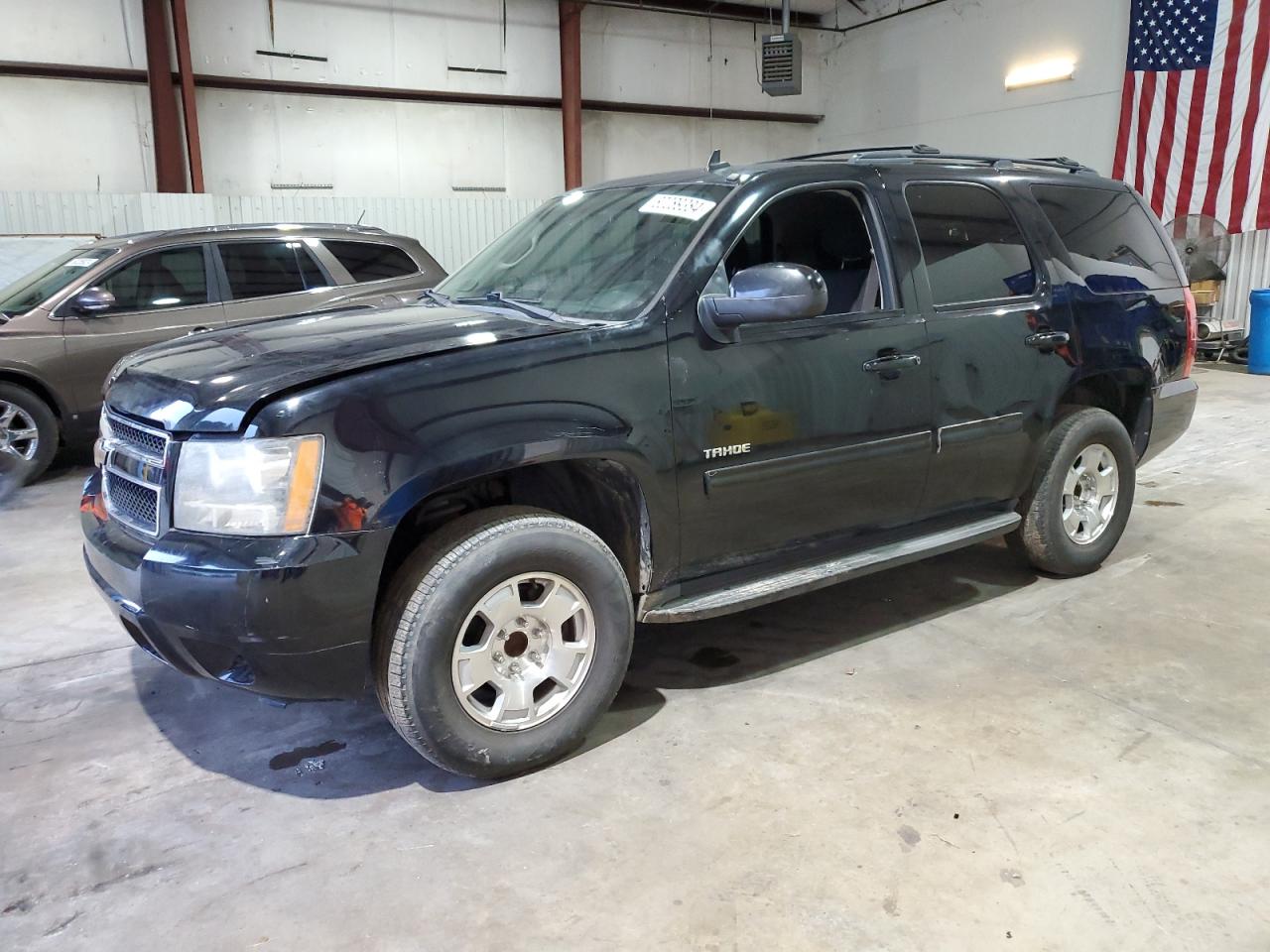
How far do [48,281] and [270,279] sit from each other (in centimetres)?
151

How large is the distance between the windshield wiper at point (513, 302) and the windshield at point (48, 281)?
452 cm

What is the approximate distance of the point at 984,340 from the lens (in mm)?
3672

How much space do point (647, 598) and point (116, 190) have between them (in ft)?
38.9

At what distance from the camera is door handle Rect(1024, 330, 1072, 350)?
3.84m

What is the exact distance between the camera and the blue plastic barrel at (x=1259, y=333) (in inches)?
423

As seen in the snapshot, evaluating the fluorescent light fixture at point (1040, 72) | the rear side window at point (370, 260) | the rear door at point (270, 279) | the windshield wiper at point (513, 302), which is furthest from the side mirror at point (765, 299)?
the fluorescent light fixture at point (1040, 72)

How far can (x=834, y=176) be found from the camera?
135 inches

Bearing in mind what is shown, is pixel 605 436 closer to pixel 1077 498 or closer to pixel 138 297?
pixel 1077 498

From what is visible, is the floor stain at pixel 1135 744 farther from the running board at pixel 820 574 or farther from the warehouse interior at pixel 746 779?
the running board at pixel 820 574

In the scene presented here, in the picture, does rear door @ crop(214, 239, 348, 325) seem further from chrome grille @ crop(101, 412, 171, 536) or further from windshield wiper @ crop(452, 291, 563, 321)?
chrome grille @ crop(101, 412, 171, 536)

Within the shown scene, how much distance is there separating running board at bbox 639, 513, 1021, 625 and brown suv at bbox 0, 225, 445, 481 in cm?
405

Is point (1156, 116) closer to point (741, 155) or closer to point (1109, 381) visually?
point (741, 155)

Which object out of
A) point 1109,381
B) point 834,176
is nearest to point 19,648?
point 834,176

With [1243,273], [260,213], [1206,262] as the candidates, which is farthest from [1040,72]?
[260,213]
